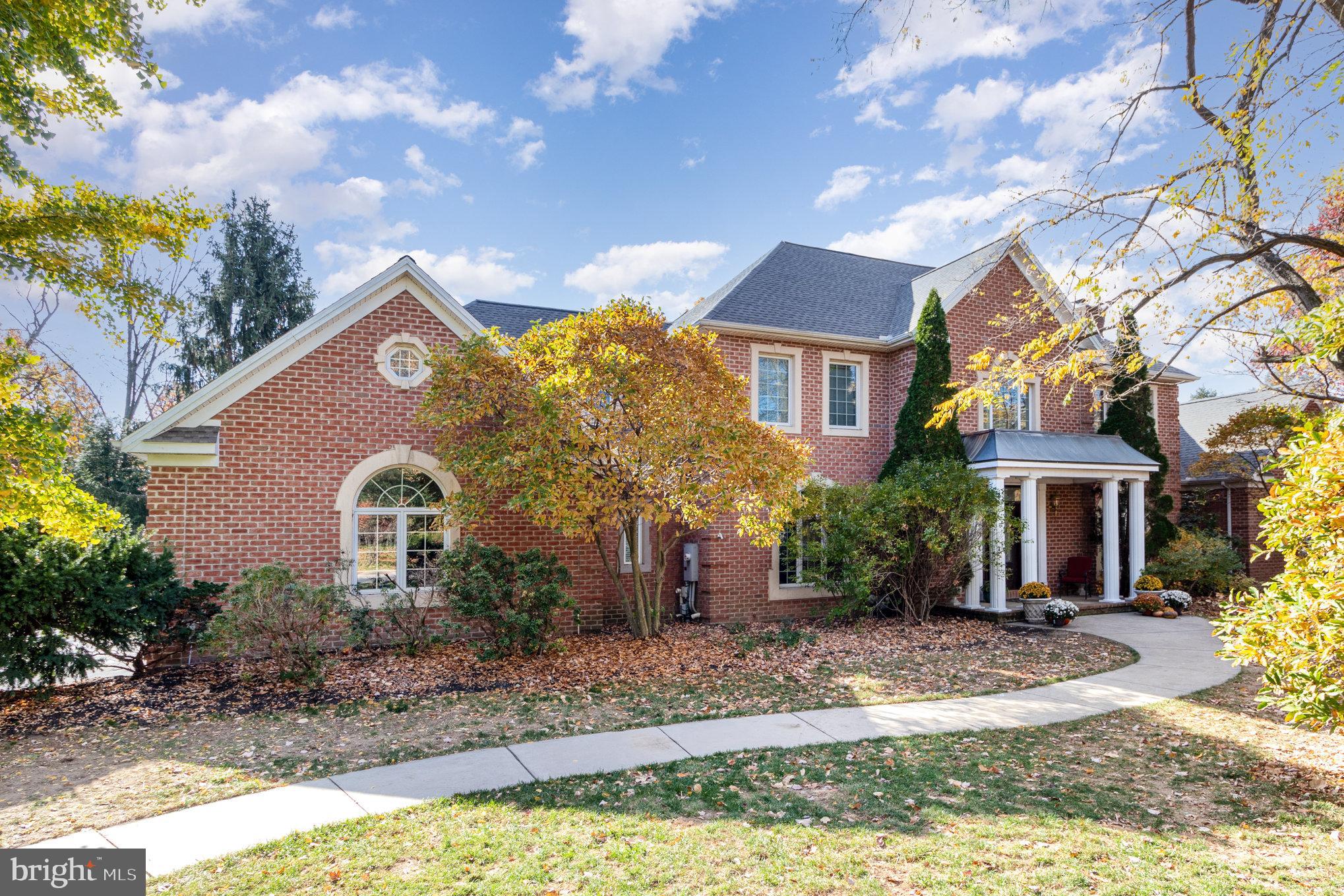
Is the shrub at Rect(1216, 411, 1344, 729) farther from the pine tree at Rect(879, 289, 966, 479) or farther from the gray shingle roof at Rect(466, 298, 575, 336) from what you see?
the gray shingle roof at Rect(466, 298, 575, 336)

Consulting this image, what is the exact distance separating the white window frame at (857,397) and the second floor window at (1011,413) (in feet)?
9.42

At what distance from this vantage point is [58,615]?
7840 millimetres

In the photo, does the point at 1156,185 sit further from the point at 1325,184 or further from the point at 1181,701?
the point at 1181,701

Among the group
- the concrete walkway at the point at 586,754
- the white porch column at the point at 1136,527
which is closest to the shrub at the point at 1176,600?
the white porch column at the point at 1136,527

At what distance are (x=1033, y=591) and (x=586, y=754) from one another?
1148 cm

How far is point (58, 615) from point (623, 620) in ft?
25.6

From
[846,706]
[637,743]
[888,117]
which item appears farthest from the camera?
[888,117]

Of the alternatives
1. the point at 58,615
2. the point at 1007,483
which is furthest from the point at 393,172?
the point at 1007,483

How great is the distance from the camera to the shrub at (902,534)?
1241 centimetres

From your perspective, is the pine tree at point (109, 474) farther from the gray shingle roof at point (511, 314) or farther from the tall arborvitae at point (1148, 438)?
the tall arborvitae at point (1148, 438)

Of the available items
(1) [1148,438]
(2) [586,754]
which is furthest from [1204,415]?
(2) [586,754]

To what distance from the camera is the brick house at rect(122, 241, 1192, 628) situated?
9945mm

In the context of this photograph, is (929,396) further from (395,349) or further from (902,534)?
(395,349)

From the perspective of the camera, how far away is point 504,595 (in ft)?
31.5
